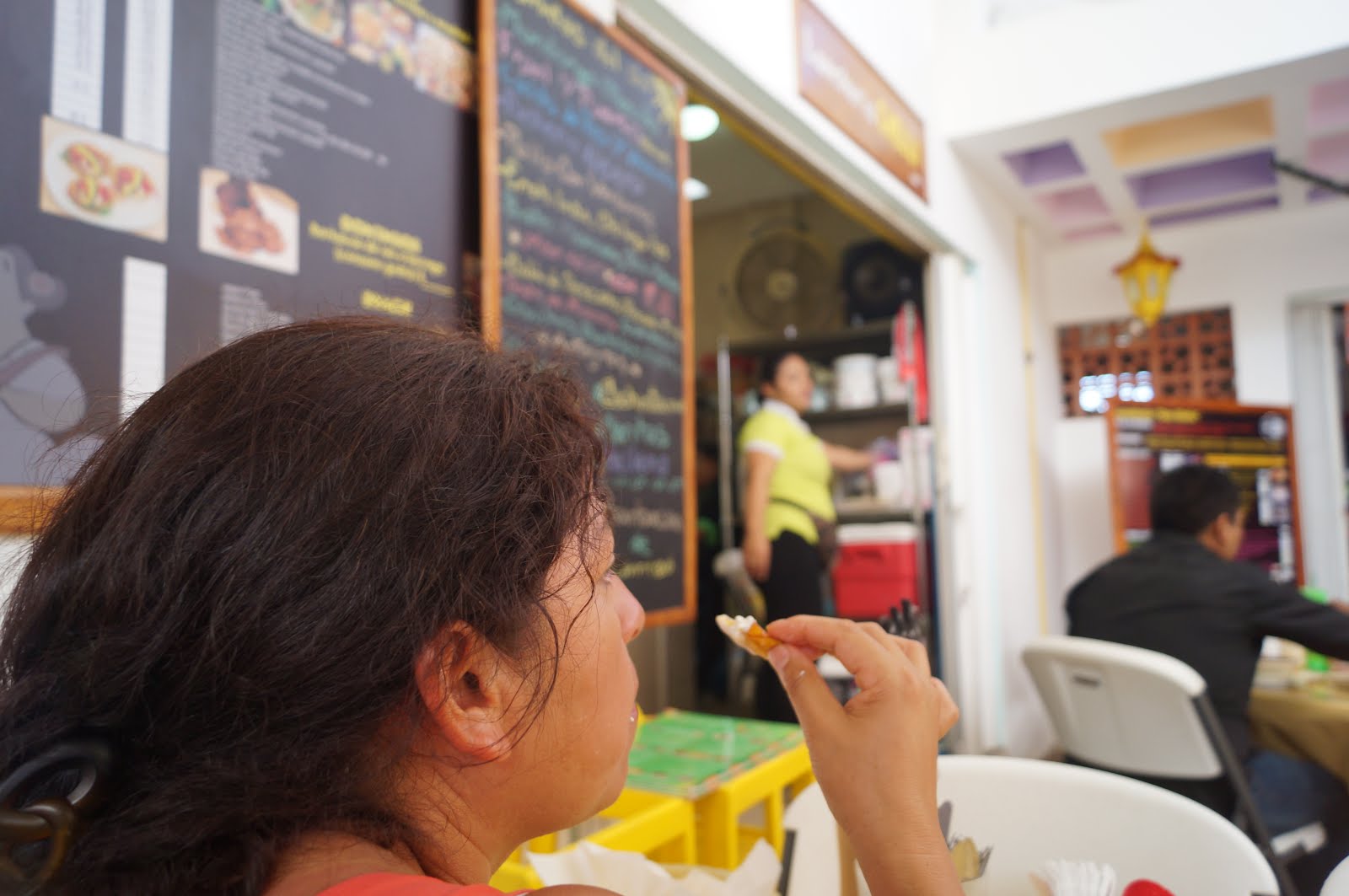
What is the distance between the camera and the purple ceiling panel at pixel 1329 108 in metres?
4.15

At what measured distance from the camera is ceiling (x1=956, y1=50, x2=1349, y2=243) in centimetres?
387

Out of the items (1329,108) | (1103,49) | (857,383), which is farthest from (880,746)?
(1329,108)

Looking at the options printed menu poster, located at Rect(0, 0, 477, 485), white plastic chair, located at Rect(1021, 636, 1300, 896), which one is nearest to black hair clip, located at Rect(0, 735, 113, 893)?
printed menu poster, located at Rect(0, 0, 477, 485)

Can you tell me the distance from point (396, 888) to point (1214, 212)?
20.2 feet

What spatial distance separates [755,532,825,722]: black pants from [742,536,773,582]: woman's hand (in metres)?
0.05

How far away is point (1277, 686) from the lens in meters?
2.62

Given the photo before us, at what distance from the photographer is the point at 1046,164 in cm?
487

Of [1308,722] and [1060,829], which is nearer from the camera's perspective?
[1060,829]

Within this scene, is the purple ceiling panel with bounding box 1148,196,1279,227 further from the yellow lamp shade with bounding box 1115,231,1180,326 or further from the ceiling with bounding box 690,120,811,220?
the ceiling with bounding box 690,120,811,220

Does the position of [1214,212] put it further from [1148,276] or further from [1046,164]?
[1046,164]

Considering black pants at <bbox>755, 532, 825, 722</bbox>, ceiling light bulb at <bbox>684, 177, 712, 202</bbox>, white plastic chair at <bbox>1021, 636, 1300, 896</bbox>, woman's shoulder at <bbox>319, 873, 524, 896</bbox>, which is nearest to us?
woman's shoulder at <bbox>319, 873, 524, 896</bbox>

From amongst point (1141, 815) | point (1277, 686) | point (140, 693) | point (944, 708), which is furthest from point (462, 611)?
point (1277, 686)

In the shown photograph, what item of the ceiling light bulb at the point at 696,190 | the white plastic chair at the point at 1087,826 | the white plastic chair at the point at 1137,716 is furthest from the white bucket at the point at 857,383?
the white plastic chair at the point at 1087,826

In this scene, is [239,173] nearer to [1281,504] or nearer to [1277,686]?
[1277,686]
